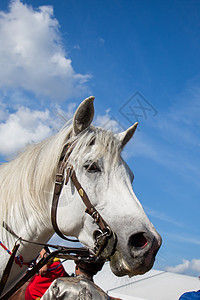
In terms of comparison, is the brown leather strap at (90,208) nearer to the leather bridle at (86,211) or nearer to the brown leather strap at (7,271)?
the leather bridle at (86,211)

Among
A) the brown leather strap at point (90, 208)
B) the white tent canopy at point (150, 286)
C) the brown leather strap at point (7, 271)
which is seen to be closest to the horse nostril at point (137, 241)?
the brown leather strap at point (90, 208)

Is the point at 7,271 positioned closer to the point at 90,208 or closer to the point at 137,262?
the point at 90,208

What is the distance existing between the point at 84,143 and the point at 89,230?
0.81m

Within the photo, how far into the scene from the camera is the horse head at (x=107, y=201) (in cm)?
222

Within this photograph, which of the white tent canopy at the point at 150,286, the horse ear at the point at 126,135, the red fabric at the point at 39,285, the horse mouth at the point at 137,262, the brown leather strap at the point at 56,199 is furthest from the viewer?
the white tent canopy at the point at 150,286

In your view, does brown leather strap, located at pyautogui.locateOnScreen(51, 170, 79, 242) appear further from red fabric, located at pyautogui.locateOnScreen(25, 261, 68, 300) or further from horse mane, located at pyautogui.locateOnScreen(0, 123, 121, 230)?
red fabric, located at pyautogui.locateOnScreen(25, 261, 68, 300)

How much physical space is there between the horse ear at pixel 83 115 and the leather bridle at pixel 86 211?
21 centimetres

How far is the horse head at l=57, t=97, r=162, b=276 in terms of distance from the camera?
2.22m

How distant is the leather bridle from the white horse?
0.04 meters

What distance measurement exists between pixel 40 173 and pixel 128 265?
3.82 ft

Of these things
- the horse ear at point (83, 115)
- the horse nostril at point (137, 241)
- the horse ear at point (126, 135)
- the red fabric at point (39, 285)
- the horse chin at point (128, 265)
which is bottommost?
the red fabric at point (39, 285)

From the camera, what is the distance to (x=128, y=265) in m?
2.22

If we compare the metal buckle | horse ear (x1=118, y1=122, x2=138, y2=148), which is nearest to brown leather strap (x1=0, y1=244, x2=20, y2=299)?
the metal buckle

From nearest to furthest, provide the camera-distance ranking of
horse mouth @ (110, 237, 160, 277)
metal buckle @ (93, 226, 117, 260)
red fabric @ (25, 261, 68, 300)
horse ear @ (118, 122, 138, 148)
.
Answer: horse mouth @ (110, 237, 160, 277), metal buckle @ (93, 226, 117, 260), horse ear @ (118, 122, 138, 148), red fabric @ (25, 261, 68, 300)
